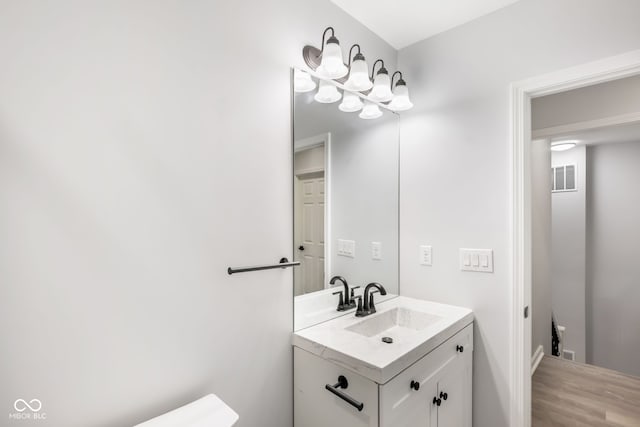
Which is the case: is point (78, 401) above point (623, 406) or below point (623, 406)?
above

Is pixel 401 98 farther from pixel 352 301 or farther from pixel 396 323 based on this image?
pixel 396 323

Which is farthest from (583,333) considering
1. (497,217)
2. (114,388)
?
(114,388)

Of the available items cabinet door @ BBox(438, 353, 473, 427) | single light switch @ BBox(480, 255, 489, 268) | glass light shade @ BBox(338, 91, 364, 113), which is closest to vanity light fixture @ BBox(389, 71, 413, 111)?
glass light shade @ BBox(338, 91, 364, 113)

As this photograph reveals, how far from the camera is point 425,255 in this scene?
2006mm

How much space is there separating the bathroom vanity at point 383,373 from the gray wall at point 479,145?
0.15 m

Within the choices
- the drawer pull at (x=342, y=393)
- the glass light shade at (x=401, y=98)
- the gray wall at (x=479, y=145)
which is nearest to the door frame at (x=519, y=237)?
the gray wall at (x=479, y=145)

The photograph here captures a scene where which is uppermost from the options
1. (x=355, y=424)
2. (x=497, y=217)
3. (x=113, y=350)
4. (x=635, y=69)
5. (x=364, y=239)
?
(x=635, y=69)

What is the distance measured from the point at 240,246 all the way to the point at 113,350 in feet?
1.74

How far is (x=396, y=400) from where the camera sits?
121cm

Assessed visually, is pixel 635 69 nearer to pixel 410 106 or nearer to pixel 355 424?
pixel 410 106

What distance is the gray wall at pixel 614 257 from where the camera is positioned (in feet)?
13.1

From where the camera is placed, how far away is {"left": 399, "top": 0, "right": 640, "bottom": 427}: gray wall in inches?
61.4

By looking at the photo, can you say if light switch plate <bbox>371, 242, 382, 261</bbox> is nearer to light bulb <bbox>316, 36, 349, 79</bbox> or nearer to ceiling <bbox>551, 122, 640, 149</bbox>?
light bulb <bbox>316, 36, 349, 79</bbox>

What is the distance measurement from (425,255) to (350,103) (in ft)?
3.36
